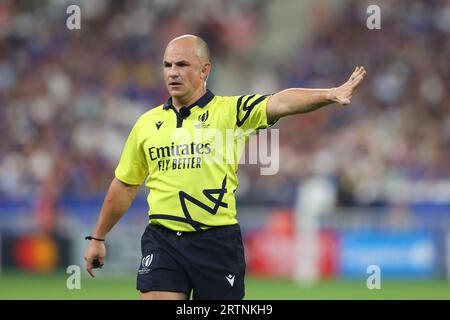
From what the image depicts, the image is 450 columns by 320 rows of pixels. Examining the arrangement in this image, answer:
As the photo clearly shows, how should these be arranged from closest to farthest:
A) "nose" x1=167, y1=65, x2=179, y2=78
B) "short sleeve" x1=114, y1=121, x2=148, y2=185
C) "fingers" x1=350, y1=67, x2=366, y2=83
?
"fingers" x1=350, y1=67, x2=366, y2=83 < "nose" x1=167, y1=65, x2=179, y2=78 < "short sleeve" x1=114, y1=121, x2=148, y2=185

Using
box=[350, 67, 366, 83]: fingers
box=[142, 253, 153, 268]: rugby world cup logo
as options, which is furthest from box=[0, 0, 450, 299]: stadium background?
box=[350, 67, 366, 83]: fingers

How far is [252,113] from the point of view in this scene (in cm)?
638

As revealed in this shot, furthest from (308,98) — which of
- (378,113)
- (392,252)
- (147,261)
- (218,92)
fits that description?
(218,92)

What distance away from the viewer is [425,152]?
18.9 m

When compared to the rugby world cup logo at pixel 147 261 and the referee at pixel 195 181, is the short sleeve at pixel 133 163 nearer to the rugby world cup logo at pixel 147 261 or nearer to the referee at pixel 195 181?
the referee at pixel 195 181

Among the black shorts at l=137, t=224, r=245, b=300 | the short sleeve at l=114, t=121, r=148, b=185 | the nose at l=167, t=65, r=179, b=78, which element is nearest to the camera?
the black shorts at l=137, t=224, r=245, b=300

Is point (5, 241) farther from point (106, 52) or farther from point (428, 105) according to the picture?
point (428, 105)

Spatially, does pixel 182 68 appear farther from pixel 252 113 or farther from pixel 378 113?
pixel 378 113

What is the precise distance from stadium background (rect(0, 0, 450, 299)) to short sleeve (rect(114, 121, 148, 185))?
6182mm

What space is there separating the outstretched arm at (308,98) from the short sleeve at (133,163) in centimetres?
96

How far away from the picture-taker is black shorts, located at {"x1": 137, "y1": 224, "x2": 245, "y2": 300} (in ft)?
20.6

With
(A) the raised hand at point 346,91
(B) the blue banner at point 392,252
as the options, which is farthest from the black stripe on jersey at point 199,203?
(B) the blue banner at point 392,252

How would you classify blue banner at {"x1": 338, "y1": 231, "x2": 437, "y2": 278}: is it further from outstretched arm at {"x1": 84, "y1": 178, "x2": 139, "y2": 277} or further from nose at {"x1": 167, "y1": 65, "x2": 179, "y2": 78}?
nose at {"x1": 167, "y1": 65, "x2": 179, "y2": 78}

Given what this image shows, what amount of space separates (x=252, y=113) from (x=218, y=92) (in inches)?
603
